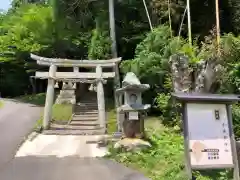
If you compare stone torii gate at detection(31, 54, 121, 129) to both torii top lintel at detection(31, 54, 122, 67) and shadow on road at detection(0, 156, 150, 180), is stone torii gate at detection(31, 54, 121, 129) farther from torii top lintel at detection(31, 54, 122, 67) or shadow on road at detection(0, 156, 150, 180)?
shadow on road at detection(0, 156, 150, 180)

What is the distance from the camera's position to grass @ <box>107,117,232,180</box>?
647 centimetres

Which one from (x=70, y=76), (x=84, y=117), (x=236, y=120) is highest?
(x=70, y=76)

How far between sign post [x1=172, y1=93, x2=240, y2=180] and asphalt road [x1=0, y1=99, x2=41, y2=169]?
15.4 ft

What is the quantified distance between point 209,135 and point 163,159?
2867 mm

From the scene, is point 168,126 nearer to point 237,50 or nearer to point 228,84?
point 228,84

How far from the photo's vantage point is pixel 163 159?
8.19 m

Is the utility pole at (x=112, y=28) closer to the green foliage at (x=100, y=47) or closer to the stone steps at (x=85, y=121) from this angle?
the green foliage at (x=100, y=47)

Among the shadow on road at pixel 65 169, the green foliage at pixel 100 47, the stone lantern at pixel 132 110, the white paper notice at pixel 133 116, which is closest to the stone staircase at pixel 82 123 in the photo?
the green foliage at pixel 100 47

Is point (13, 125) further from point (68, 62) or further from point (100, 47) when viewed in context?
point (100, 47)

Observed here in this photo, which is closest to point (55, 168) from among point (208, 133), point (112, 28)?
point (208, 133)

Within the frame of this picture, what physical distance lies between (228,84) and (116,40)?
8.04 metres

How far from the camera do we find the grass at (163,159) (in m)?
6.47

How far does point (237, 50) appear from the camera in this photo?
40.3 feet

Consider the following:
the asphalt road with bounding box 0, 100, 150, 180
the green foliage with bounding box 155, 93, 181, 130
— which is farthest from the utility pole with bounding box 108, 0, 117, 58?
the asphalt road with bounding box 0, 100, 150, 180
